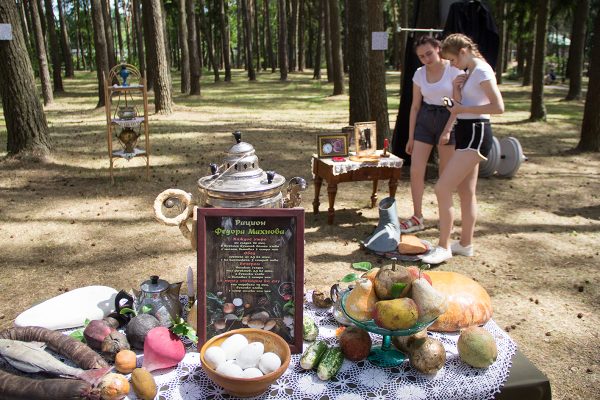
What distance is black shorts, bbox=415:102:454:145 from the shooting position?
5.11 metres

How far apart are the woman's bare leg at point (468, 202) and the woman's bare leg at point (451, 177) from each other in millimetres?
96

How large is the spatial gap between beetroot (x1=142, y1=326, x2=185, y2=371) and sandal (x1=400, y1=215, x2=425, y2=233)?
4017 mm

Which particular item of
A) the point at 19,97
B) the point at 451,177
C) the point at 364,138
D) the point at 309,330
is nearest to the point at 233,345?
the point at 309,330

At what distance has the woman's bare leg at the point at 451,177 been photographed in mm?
4387

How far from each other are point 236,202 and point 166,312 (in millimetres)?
597

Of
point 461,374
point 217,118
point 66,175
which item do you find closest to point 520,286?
point 461,374

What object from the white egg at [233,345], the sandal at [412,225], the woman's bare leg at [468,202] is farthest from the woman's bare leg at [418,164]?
the white egg at [233,345]

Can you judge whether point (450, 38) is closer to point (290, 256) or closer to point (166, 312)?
point (290, 256)

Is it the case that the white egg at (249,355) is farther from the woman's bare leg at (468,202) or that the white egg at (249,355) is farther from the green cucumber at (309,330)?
the woman's bare leg at (468,202)

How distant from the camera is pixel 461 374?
2.13 metres

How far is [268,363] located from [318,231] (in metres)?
3.95

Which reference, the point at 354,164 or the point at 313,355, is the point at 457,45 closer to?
the point at 354,164

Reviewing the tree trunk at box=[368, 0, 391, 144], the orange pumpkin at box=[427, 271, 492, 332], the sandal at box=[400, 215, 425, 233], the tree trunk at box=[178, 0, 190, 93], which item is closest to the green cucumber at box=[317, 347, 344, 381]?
the orange pumpkin at box=[427, 271, 492, 332]

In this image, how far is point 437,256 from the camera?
4.88 meters
